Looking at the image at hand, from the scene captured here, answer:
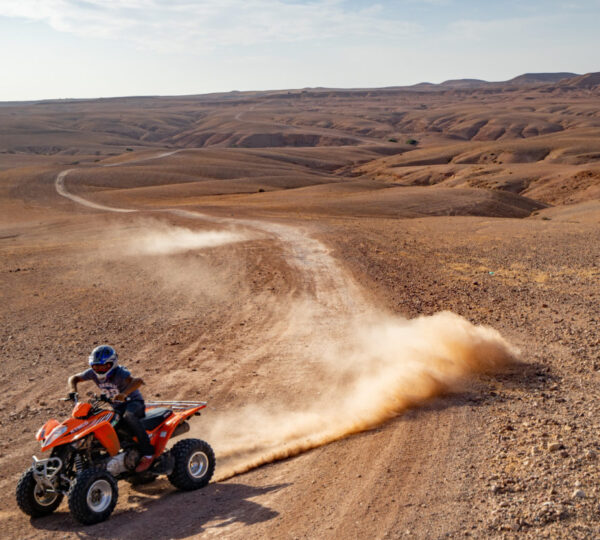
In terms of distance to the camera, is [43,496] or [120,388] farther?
[120,388]

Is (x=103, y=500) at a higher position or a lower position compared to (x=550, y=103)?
lower

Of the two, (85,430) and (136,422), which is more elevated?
(85,430)

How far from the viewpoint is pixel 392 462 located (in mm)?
7984

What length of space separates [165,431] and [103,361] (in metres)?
1.26

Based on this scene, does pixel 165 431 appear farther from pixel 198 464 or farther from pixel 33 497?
pixel 33 497

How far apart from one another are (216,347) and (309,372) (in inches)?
108

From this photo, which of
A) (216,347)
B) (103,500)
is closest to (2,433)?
(103,500)

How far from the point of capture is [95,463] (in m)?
7.33

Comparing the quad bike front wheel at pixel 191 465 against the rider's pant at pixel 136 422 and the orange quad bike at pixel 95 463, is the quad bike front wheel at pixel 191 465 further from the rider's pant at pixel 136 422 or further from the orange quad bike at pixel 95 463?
the rider's pant at pixel 136 422

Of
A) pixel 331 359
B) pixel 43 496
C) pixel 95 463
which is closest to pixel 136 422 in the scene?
pixel 95 463

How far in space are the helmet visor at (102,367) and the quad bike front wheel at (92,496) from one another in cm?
119

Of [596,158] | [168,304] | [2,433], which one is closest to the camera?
[2,433]

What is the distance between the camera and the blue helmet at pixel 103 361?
743cm

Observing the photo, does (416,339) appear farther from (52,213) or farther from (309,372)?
(52,213)
